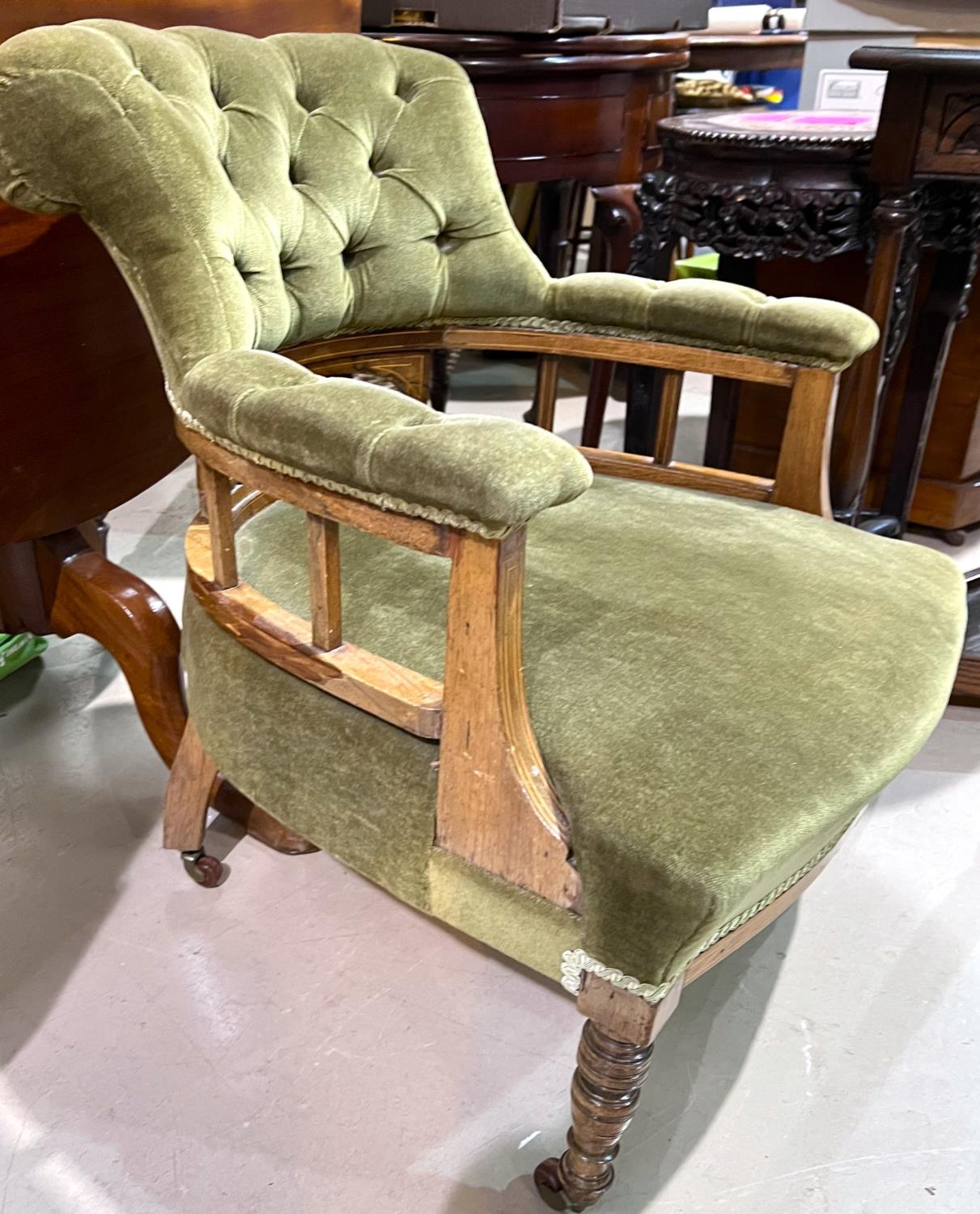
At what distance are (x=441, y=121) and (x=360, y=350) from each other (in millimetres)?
264

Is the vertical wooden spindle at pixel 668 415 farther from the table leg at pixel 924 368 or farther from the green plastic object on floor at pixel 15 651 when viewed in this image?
the green plastic object on floor at pixel 15 651

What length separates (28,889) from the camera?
1.20 m

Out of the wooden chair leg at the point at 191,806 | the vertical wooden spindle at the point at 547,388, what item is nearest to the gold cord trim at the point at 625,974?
the wooden chair leg at the point at 191,806

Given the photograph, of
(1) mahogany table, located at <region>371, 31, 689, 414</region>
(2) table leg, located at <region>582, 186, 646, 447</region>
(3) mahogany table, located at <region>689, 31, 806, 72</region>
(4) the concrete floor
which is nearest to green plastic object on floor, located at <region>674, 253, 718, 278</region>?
(2) table leg, located at <region>582, 186, 646, 447</region>

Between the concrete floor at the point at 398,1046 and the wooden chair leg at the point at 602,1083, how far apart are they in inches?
2.7

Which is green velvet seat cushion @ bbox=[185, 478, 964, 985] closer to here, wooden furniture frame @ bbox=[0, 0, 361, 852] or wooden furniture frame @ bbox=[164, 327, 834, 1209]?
wooden furniture frame @ bbox=[164, 327, 834, 1209]

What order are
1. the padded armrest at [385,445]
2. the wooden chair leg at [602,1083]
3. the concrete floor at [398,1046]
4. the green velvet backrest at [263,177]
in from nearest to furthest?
1. the padded armrest at [385,445]
2. the wooden chair leg at [602,1083]
3. the green velvet backrest at [263,177]
4. the concrete floor at [398,1046]

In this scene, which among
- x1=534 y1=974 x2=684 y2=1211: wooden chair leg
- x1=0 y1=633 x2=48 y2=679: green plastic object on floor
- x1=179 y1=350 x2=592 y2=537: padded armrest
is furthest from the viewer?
x1=0 y1=633 x2=48 y2=679: green plastic object on floor

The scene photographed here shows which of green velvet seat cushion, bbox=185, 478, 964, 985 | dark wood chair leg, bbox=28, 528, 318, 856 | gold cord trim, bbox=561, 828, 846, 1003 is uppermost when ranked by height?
green velvet seat cushion, bbox=185, 478, 964, 985

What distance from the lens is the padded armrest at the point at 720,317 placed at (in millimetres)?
998

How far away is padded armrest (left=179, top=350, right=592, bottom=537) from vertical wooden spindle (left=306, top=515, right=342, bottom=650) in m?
0.05

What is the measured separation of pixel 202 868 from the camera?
3.92 feet

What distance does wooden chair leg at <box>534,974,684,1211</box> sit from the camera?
697mm

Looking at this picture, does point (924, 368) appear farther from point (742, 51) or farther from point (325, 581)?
point (742, 51)
